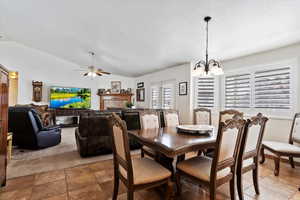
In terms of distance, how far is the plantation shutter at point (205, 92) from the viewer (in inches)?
171

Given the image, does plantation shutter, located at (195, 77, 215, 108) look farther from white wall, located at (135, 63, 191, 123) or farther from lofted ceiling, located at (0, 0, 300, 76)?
lofted ceiling, located at (0, 0, 300, 76)

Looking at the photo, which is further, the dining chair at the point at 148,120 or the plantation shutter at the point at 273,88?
the plantation shutter at the point at 273,88

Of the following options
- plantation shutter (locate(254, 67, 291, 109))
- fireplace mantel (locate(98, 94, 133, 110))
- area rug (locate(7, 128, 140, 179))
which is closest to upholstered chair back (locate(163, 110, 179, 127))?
area rug (locate(7, 128, 140, 179))

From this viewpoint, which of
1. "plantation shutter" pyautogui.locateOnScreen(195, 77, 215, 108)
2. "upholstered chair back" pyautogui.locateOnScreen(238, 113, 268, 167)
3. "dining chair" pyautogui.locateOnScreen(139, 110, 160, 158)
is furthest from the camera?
"plantation shutter" pyautogui.locateOnScreen(195, 77, 215, 108)

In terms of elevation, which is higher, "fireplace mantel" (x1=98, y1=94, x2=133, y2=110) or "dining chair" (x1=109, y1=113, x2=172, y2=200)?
"fireplace mantel" (x1=98, y1=94, x2=133, y2=110)

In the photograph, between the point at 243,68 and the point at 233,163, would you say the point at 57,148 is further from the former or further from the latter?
the point at 243,68

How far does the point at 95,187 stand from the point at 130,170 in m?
1.02

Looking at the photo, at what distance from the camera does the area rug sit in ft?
8.16

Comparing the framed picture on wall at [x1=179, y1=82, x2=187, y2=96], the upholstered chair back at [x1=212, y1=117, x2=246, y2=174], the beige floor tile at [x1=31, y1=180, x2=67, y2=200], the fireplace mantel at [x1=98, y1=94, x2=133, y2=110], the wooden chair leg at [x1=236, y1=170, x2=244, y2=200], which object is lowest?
the beige floor tile at [x1=31, y1=180, x2=67, y2=200]

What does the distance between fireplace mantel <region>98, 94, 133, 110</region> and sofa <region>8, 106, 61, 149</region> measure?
3890mm

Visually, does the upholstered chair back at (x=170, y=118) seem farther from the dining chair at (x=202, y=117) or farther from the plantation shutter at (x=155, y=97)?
the plantation shutter at (x=155, y=97)

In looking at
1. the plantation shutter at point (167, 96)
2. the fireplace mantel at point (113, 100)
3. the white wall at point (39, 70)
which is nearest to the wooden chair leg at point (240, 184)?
the plantation shutter at point (167, 96)

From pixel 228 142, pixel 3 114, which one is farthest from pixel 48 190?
pixel 228 142

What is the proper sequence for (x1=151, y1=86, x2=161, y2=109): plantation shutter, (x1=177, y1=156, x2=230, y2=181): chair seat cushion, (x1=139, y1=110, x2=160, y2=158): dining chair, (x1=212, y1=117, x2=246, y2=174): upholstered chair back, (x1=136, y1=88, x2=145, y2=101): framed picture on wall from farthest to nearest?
(x1=136, y1=88, x2=145, y2=101): framed picture on wall
(x1=151, y1=86, x2=161, y2=109): plantation shutter
(x1=139, y1=110, x2=160, y2=158): dining chair
(x1=177, y1=156, x2=230, y2=181): chair seat cushion
(x1=212, y1=117, x2=246, y2=174): upholstered chair back
